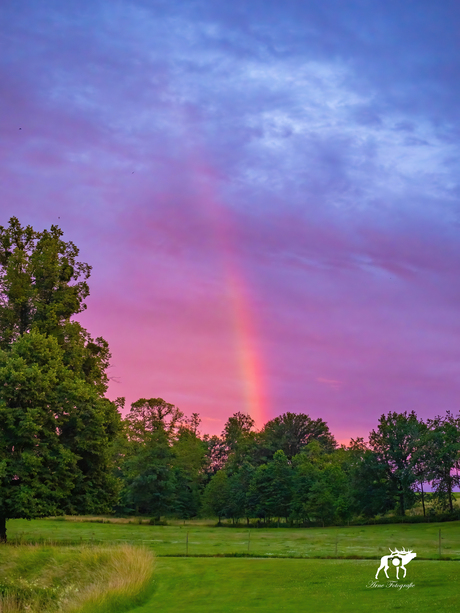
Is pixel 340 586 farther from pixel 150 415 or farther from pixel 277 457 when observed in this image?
pixel 150 415

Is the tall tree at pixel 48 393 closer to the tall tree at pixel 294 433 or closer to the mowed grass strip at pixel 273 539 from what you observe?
the mowed grass strip at pixel 273 539

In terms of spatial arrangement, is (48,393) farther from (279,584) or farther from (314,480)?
(314,480)

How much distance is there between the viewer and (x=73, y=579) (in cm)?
3228

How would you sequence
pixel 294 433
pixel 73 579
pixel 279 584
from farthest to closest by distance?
pixel 294 433
pixel 73 579
pixel 279 584

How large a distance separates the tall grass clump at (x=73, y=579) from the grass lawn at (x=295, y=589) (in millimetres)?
1185

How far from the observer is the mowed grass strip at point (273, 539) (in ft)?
145

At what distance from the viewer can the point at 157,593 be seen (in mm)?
27734

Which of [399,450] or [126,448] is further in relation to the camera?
[126,448]

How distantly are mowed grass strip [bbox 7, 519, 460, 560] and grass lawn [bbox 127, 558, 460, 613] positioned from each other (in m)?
10.0

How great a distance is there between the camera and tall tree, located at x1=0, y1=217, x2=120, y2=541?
3950 cm

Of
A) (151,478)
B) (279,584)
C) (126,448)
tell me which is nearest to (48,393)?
(279,584)

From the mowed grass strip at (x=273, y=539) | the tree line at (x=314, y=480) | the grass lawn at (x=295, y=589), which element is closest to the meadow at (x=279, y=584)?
the grass lawn at (x=295, y=589)

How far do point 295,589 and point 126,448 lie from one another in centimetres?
8508

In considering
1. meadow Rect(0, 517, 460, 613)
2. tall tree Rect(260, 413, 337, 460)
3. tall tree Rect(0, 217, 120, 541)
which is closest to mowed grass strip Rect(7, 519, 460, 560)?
meadow Rect(0, 517, 460, 613)
